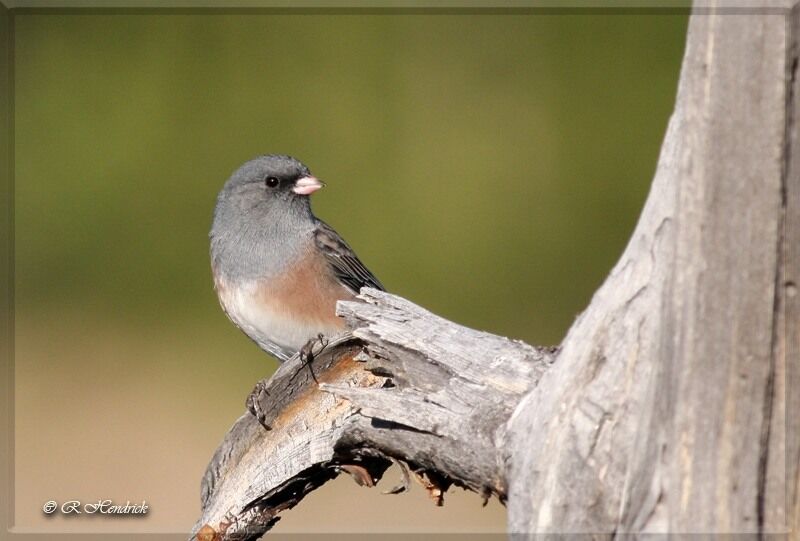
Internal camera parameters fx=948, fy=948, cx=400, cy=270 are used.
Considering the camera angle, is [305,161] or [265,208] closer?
[265,208]

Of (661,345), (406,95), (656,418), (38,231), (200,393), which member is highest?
(406,95)

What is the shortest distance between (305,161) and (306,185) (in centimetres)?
167

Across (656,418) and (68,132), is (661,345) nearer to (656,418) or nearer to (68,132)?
(656,418)

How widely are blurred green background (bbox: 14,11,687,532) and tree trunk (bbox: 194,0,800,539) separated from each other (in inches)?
117

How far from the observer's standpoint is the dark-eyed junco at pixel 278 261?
2811 millimetres

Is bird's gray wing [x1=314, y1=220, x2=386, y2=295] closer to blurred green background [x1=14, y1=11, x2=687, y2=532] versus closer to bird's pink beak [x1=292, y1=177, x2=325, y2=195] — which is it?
bird's pink beak [x1=292, y1=177, x2=325, y2=195]

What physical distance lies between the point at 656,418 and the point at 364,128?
3.71m

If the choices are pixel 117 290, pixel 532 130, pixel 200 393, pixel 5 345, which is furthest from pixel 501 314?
pixel 5 345

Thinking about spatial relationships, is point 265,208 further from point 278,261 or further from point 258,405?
point 258,405

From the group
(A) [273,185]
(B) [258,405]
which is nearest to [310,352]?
(B) [258,405]

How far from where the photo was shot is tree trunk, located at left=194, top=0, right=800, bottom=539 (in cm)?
127

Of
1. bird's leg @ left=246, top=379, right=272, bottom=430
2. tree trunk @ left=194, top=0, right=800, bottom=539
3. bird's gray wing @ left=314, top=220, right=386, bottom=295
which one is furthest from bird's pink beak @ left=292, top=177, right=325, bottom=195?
tree trunk @ left=194, top=0, right=800, bottom=539

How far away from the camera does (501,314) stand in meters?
4.84

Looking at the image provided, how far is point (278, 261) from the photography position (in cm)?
291
